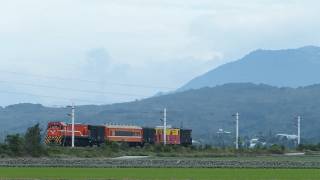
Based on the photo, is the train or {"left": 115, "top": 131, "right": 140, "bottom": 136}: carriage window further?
{"left": 115, "top": 131, "right": 140, "bottom": 136}: carriage window

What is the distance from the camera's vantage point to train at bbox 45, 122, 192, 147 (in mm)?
83938

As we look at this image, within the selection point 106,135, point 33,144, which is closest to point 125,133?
point 106,135

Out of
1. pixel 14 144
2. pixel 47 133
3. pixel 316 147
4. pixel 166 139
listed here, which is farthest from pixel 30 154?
pixel 316 147

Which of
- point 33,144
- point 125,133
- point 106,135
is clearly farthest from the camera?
point 125,133

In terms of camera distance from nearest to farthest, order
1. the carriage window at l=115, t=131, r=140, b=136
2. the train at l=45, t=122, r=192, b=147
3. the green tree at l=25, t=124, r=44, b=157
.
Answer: the green tree at l=25, t=124, r=44, b=157 → the train at l=45, t=122, r=192, b=147 → the carriage window at l=115, t=131, r=140, b=136

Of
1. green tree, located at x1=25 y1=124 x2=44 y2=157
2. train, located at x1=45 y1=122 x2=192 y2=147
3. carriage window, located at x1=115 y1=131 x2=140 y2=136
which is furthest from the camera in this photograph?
carriage window, located at x1=115 y1=131 x2=140 y2=136

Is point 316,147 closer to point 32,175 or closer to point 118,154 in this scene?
point 118,154

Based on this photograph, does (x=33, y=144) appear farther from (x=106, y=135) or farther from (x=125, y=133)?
(x=125, y=133)

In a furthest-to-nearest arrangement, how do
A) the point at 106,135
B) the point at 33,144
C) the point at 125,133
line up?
the point at 125,133
the point at 106,135
the point at 33,144

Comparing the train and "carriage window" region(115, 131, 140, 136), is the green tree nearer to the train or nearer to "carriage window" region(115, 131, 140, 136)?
the train

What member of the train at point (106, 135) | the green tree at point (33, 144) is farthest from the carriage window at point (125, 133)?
the green tree at point (33, 144)

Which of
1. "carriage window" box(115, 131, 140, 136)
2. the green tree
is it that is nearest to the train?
"carriage window" box(115, 131, 140, 136)

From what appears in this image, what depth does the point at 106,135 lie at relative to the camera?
8769cm

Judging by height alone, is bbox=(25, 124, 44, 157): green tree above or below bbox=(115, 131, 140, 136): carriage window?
below
